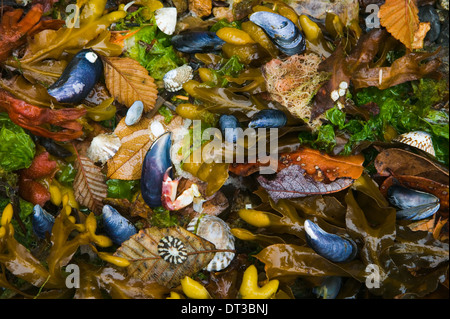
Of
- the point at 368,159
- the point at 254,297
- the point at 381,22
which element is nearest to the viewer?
the point at 254,297

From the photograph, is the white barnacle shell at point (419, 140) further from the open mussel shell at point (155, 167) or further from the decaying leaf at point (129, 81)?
the decaying leaf at point (129, 81)

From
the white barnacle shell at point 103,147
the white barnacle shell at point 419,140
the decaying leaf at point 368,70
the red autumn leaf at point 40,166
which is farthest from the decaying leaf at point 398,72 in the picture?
the red autumn leaf at point 40,166

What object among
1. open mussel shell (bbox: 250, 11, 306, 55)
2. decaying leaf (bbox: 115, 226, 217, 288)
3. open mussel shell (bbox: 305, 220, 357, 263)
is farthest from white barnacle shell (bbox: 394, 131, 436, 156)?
decaying leaf (bbox: 115, 226, 217, 288)

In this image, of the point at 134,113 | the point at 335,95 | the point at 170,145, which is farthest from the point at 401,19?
the point at 134,113

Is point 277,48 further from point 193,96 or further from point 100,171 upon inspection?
point 100,171
